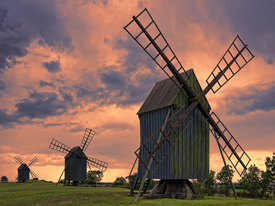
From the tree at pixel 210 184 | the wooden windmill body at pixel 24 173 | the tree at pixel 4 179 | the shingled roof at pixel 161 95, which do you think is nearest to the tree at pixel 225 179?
the tree at pixel 210 184

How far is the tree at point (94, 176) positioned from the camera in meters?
54.5

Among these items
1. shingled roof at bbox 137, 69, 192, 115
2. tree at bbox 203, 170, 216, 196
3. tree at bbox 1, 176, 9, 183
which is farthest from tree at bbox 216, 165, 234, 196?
tree at bbox 1, 176, 9, 183

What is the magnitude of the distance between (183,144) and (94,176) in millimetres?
35563

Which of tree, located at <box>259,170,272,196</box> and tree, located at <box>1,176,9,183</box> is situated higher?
tree, located at <box>259,170,272,196</box>

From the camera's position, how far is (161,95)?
26453 mm

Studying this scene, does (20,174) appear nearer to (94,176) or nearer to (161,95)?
(94,176)

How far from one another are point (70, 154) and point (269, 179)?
30.6 metres

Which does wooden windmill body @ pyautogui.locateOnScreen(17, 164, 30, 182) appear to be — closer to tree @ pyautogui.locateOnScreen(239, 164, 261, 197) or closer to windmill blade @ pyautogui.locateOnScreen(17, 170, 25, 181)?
windmill blade @ pyautogui.locateOnScreen(17, 170, 25, 181)

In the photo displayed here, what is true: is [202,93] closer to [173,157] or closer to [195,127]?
[195,127]


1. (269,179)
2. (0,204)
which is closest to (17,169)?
(0,204)

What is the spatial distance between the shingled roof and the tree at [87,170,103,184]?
31.3 metres

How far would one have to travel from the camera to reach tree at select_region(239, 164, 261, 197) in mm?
40062

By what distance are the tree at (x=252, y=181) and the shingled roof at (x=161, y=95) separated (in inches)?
847

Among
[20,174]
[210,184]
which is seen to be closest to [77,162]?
[210,184]
